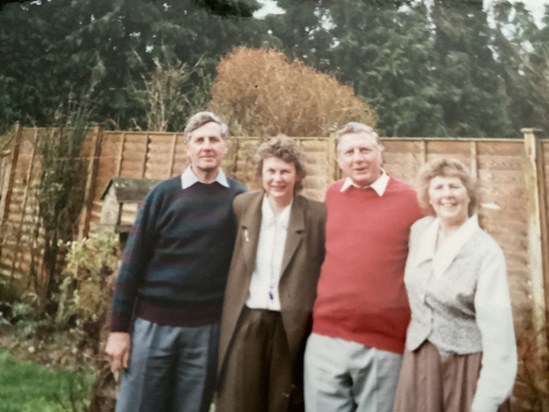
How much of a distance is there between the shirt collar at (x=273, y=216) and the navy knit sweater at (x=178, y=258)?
0.08 metres

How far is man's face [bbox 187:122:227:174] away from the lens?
4.32ft

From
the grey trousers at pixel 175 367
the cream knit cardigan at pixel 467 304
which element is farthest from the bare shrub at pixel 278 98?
the grey trousers at pixel 175 367

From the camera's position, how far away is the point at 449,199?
1175mm

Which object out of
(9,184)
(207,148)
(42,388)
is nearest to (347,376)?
(207,148)

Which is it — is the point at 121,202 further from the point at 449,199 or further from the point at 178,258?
the point at 449,199

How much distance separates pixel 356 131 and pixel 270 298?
447 mm

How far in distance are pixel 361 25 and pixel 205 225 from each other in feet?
2.32

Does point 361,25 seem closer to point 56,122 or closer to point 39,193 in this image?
point 56,122

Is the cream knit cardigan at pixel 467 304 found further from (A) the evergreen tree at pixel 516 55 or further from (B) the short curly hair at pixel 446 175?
(A) the evergreen tree at pixel 516 55

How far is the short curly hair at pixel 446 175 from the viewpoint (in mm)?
1183

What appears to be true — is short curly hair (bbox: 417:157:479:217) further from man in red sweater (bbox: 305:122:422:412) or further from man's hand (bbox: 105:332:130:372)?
man's hand (bbox: 105:332:130:372)

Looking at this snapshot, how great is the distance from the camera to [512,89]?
4.52ft

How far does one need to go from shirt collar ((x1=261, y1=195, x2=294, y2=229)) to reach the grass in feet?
1.94

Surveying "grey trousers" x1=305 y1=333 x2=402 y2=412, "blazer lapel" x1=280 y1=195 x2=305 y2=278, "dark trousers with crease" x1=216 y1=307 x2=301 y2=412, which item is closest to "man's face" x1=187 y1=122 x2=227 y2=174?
"blazer lapel" x1=280 y1=195 x2=305 y2=278
